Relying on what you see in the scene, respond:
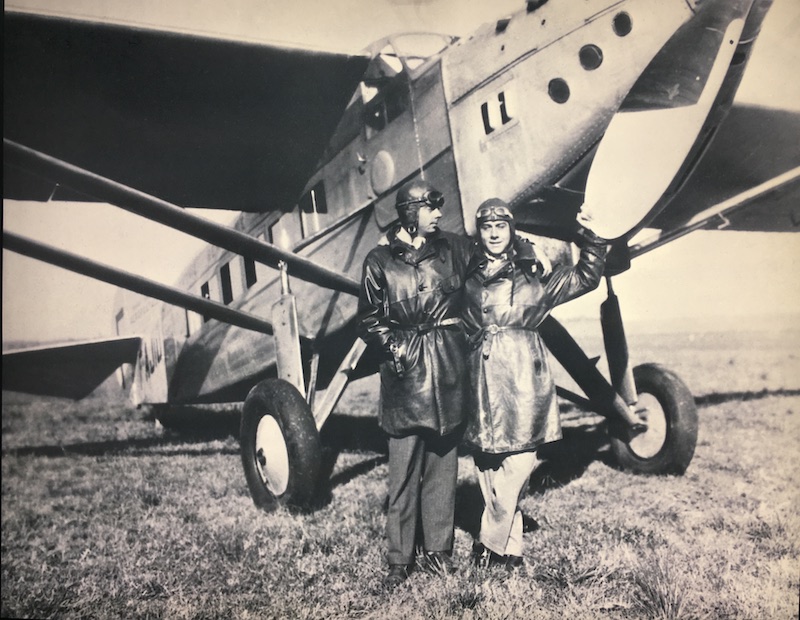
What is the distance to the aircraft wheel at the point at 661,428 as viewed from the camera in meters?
3.23

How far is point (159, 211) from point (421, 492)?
1.62 m

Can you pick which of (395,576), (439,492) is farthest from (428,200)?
(395,576)

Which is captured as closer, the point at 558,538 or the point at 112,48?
the point at 558,538

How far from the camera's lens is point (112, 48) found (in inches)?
102

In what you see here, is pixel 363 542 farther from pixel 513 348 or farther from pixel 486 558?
pixel 513 348

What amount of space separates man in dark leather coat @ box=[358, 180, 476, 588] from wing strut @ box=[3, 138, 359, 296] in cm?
70

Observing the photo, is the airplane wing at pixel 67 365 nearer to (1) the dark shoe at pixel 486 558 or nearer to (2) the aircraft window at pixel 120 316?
(2) the aircraft window at pixel 120 316

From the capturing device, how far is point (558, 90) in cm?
233

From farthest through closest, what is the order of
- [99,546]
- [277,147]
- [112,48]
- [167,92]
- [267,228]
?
[267,228] → [277,147] → [167,92] → [112,48] → [99,546]

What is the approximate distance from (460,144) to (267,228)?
1.66m

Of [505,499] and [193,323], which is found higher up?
[193,323]

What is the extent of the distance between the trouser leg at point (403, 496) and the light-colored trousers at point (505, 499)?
271 millimetres

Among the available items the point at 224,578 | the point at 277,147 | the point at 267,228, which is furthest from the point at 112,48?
the point at 224,578

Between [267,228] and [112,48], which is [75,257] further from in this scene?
[267,228]
